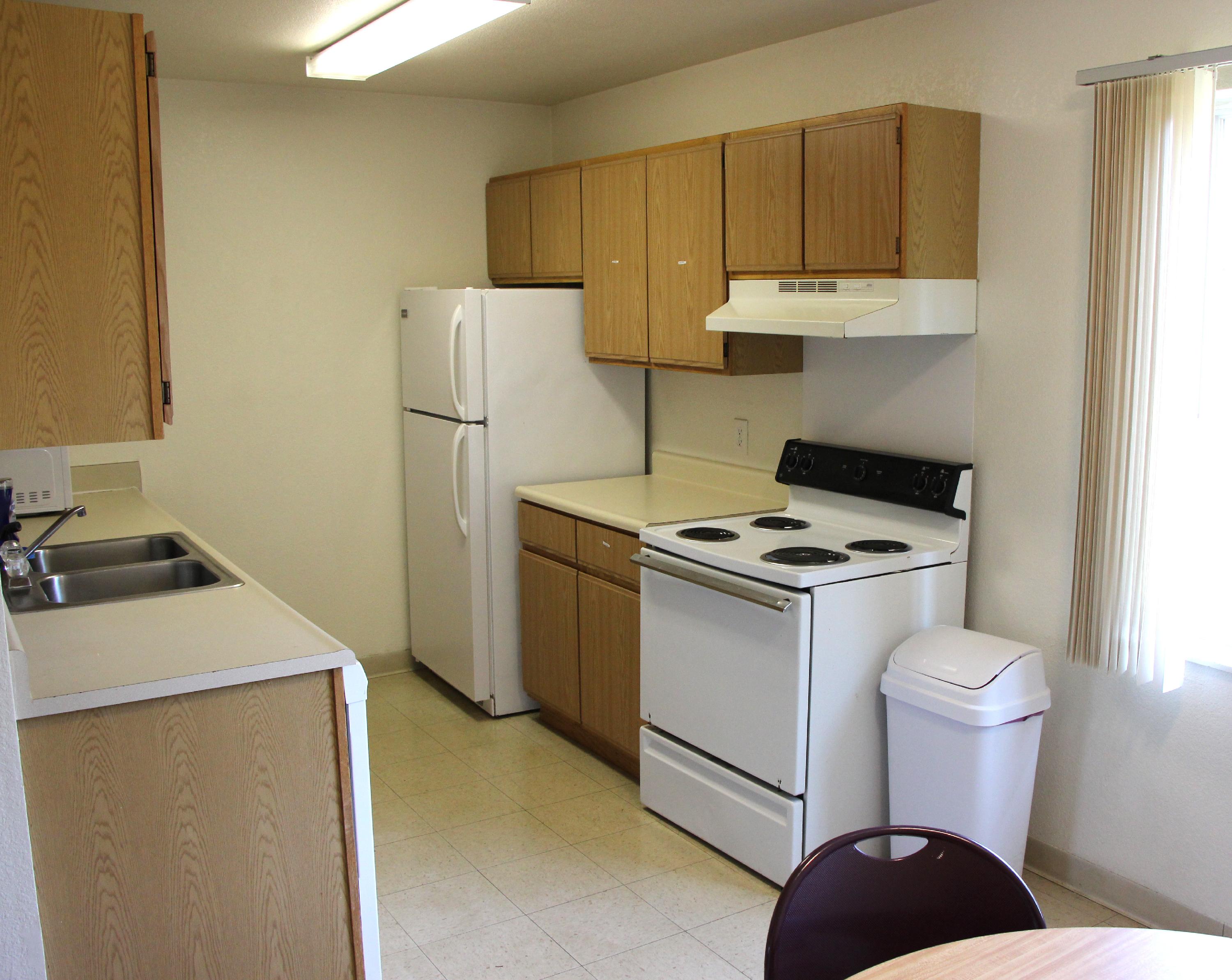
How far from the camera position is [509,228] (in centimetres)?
465

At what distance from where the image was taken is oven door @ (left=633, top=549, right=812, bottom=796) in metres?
2.85

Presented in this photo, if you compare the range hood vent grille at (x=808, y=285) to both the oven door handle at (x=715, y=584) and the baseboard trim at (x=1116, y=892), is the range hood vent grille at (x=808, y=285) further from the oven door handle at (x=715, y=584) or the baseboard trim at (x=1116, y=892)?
the baseboard trim at (x=1116, y=892)

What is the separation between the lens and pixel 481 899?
9.82ft

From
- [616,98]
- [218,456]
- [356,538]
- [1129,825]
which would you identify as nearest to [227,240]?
[218,456]

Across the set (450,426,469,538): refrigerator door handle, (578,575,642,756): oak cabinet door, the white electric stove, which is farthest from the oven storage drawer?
(450,426,469,538): refrigerator door handle

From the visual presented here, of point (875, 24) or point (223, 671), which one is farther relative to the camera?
point (875, 24)

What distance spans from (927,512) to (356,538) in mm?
2520

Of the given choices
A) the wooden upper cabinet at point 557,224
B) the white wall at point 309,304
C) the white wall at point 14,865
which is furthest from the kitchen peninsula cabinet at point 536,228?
the white wall at point 14,865

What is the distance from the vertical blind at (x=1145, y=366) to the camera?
247cm

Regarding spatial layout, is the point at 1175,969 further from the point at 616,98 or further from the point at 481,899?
the point at 616,98

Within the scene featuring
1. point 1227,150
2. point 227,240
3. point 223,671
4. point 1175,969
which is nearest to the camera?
point 1175,969

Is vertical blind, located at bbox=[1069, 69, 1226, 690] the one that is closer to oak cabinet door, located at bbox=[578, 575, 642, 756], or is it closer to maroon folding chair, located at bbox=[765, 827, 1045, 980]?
maroon folding chair, located at bbox=[765, 827, 1045, 980]

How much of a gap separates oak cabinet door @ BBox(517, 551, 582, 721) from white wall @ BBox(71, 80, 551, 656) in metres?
0.86

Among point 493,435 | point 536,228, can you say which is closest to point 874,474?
point 493,435
